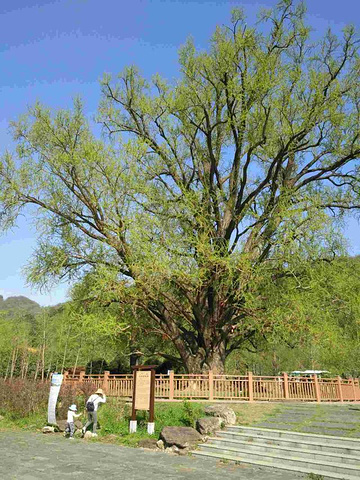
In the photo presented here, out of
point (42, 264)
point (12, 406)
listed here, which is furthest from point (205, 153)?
point (12, 406)

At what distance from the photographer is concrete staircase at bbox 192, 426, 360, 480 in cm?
809

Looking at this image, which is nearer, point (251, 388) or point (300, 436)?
point (300, 436)

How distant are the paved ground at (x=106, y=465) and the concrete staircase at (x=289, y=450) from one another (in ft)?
1.60

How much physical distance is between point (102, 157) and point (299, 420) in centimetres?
1270

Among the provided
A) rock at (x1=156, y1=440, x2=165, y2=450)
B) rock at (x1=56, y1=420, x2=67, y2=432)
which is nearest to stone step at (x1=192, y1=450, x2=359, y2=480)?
rock at (x1=156, y1=440, x2=165, y2=450)

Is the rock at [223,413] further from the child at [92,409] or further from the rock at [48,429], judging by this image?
the rock at [48,429]

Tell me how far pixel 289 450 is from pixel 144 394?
15.5 ft

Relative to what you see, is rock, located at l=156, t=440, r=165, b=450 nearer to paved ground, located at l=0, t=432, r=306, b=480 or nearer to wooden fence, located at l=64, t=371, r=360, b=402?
paved ground, located at l=0, t=432, r=306, b=480

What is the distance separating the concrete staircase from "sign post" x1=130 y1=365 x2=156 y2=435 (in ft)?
6.87

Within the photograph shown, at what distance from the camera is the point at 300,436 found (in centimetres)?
1012

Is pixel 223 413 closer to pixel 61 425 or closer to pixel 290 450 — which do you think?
pixel 290 450

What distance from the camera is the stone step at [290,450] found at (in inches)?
331

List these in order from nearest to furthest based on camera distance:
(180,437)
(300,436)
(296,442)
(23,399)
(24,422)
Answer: (296,442) < (300,436) < (180,437) < (24,422) < (23,399)

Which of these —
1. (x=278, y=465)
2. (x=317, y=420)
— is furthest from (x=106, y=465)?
(x=317, y=420)
